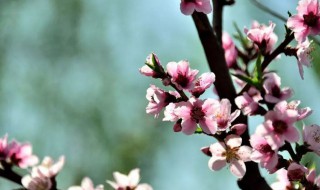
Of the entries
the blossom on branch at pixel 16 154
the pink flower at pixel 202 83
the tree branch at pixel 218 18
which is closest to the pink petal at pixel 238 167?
the pink flower at pixel 202 83

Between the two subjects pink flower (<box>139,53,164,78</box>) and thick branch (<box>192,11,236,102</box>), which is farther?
thick branch (<box>192,11,236,102</box>)

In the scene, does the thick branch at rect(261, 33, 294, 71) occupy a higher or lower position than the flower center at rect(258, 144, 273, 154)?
higher

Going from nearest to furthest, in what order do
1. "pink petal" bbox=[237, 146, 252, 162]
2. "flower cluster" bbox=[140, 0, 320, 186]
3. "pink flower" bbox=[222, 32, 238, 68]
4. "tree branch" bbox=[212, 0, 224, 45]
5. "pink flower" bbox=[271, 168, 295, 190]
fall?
"flower cluster" bbox=[140, 0, 320, 186] → "pink petal" bbox=[237, 146, 252, 162] → "pink flower" bbox=[271, 168, 295, 190] → "tree branch" bbox=[212, 0, 224, 45] → "pink flower" bbox=[222, 32, 238, 68]

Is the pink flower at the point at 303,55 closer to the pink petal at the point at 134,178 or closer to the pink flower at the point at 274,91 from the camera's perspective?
the pink flower at the point at 274,91

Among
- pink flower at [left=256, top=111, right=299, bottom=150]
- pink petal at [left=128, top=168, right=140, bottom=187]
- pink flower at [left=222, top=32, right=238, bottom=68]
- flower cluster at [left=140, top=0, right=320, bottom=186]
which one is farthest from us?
pink flower at [left=222, top=32, right=238, bottom=68]

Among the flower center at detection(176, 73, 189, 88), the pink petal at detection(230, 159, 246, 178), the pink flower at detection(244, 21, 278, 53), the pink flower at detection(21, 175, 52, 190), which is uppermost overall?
the pink flower at detection(244, 21, 278, 53)

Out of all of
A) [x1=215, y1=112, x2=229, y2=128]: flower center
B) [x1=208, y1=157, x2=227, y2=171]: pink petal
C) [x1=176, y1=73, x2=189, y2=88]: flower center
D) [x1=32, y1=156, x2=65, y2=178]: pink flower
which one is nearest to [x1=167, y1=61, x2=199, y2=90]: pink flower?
[x1=176, y1=73, x2=189, y2=88]: flower center

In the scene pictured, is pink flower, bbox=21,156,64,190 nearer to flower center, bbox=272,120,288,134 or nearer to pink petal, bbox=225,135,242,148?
pink petal, bbox=225,135,242,148
